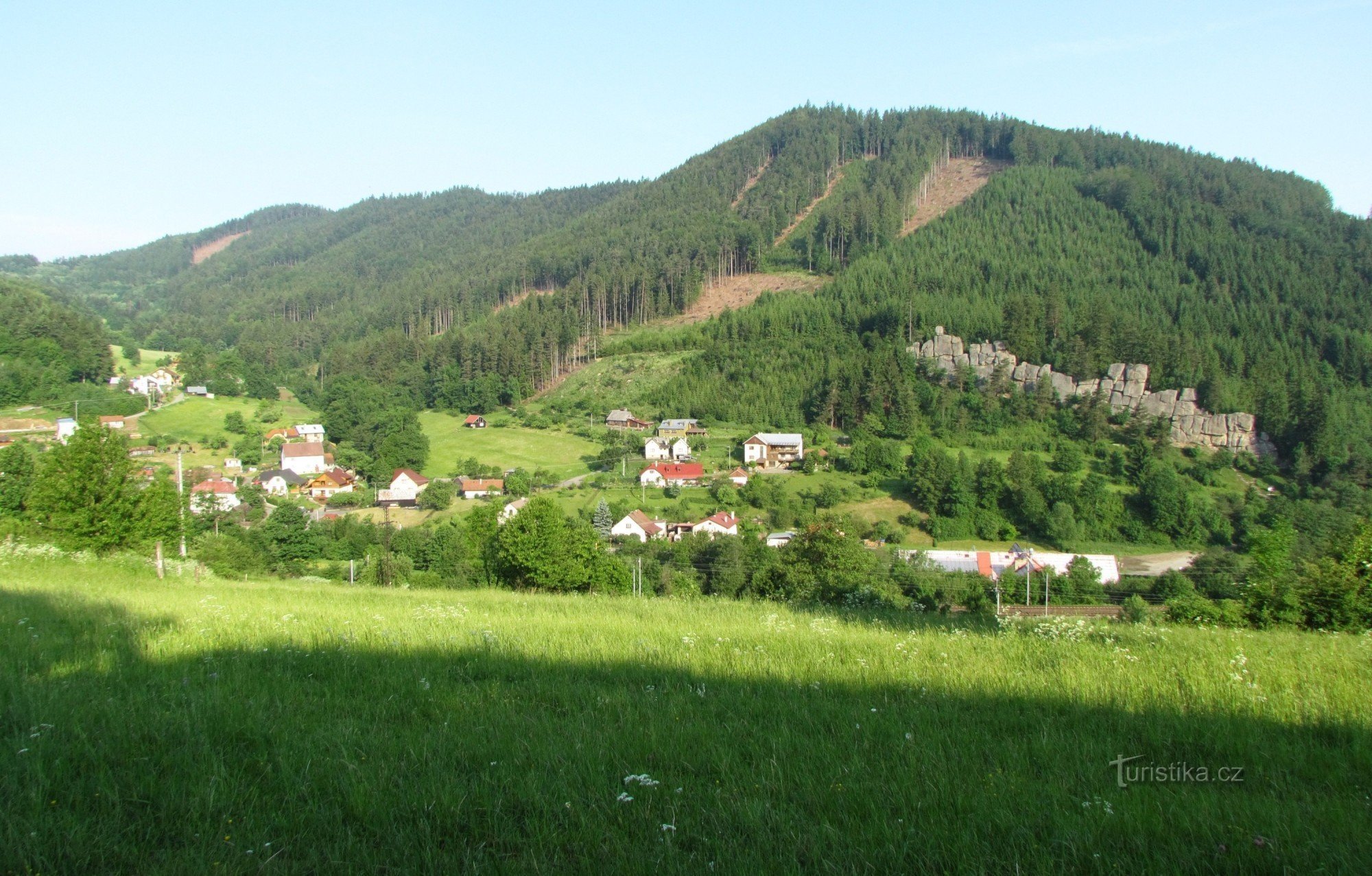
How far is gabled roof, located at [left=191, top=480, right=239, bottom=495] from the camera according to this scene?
61.8 meters

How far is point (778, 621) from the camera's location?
10.5 meters

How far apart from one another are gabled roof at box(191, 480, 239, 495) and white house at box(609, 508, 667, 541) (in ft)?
119

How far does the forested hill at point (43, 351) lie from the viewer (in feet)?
283

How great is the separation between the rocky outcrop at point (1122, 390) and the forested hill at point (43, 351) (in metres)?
109

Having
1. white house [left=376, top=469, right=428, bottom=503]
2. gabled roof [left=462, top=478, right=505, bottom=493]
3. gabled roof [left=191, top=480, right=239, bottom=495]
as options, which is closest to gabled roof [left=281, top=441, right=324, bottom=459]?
gabled roof [left=191, top=480, right=239, bottom=495]

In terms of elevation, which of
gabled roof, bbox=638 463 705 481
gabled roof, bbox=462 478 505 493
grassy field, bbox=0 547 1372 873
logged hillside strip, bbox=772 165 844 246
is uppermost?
logged hillside strip, bbox=772 165 844 246

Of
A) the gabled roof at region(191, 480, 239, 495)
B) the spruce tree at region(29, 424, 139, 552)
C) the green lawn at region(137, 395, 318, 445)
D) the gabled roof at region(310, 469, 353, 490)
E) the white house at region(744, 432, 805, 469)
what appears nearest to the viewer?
the spruce tree at region(29, 424, 139, 552)

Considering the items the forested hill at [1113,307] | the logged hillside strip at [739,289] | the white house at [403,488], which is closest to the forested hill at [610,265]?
the logged hillside strip at [739,289]

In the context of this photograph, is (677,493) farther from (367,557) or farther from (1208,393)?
(1208,393)

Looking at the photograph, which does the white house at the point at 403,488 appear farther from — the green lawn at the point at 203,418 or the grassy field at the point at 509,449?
the green lawn at the point at 203,418

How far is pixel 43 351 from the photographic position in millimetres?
94312

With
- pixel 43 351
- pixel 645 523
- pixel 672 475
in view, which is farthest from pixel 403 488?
pixel 43 351

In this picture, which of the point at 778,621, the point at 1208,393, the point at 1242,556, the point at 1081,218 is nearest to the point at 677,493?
the point at 1242,556

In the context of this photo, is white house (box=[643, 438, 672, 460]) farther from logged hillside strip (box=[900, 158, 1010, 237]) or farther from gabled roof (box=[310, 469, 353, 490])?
logged hillside strip (box=[900, 158, 1010, 237])
